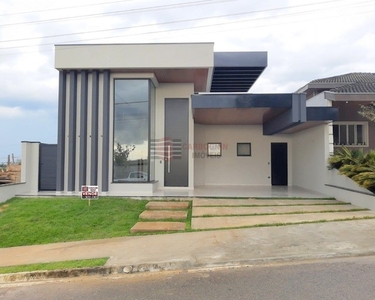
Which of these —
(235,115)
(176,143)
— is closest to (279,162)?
(235,115)

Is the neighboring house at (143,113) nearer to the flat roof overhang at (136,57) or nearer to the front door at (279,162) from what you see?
the flat roof overhang at (136,57)

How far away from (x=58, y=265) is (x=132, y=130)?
6436 mm

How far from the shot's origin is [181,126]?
12.0 metres

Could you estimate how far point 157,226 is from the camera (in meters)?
7.11

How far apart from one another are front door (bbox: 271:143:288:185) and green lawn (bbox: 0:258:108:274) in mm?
11074

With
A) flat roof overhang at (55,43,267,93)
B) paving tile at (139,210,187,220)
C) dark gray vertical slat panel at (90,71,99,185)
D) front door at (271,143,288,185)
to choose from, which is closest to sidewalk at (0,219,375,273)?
paving tile at (139,210,187,220)

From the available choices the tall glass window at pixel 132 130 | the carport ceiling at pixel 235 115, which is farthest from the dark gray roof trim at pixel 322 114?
the tall glass window at pixel 132 130

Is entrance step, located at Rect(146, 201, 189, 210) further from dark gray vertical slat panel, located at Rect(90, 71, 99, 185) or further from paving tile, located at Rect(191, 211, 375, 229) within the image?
dark gray vertical slat panel, located at Rect(90, 71, 99, 185)

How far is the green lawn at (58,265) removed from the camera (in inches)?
189

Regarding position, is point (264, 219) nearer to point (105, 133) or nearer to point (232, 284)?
point (232, 284)

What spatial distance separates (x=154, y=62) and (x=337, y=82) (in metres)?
11.1

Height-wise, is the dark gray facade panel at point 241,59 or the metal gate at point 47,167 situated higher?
the dark gray facade panel at point 241,59

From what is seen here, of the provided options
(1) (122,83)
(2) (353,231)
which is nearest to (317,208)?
(2) (353,231)

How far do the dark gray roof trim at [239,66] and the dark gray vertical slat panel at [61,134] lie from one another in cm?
624
